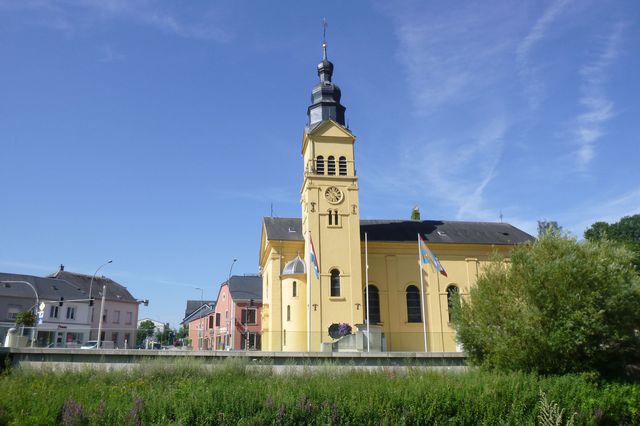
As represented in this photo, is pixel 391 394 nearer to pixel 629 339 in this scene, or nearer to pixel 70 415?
pixel 70 415

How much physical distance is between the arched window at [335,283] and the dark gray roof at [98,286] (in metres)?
47.3

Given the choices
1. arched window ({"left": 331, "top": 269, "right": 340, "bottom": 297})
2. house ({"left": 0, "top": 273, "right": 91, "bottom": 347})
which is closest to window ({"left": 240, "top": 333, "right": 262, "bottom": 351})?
house ({"left": 0, "top": 273, "right": 91, "bottom": 347})

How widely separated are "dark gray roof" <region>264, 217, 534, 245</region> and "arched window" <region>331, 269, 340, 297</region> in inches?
178

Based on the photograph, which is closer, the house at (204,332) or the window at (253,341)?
the window at (253,341)

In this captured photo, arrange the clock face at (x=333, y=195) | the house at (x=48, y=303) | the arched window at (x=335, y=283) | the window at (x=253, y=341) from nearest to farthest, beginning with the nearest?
the arched window at (x=335, y=283) → the clock face at (x=333, y=195) → the house at (x=48, y=303) → the window at (x=253, y=341)

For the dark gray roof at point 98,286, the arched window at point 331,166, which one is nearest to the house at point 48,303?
the dark gray roof at point 98,286

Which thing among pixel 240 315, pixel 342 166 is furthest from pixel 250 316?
pixel 342 166

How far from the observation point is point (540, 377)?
54.2 ft

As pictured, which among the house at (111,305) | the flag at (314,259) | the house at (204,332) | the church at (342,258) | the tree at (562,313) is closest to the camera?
the tree at (562,313)

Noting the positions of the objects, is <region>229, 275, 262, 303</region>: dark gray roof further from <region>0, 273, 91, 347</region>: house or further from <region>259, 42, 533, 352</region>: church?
<region>259, 42, 533, 352</region>: church

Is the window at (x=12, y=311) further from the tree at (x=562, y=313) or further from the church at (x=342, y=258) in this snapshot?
the tree at (x=562, y=313)

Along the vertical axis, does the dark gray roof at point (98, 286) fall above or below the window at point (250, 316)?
above

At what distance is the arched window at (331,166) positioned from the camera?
39.8 meters

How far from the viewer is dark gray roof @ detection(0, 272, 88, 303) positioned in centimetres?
5662
